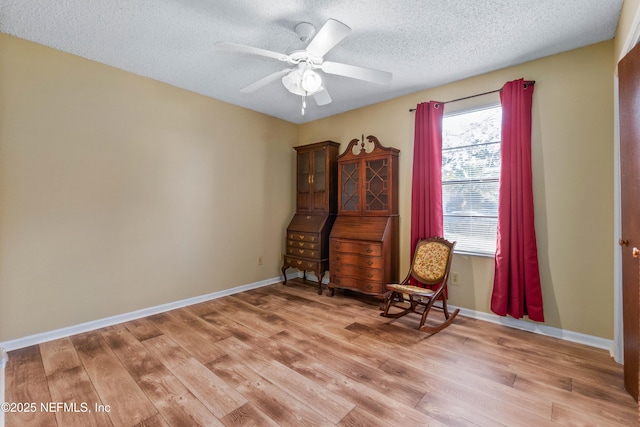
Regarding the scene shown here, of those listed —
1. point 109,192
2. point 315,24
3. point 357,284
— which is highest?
point 315,24

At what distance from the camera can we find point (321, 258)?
375 centimetres

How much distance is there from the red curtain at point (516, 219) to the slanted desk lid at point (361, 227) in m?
1.18

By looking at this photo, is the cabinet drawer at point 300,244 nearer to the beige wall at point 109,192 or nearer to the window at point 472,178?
the beige wall at point 109,192

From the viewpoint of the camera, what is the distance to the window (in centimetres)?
283

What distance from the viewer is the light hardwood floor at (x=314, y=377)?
1524 mm

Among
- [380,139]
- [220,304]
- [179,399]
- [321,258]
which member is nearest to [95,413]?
[179,399]

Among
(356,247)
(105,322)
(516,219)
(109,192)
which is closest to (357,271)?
(356,247)

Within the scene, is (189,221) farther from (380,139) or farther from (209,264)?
(380,139)

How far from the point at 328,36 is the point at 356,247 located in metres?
→ 2.29

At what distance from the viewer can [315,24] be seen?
2082 mm

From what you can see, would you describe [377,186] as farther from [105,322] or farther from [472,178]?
[105,322]

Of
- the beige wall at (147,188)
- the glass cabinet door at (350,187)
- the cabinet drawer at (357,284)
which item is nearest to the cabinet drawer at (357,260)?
the cabinet drawer at (357,284)

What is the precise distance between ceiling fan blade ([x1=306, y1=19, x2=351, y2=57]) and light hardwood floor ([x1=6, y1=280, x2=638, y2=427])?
7.33 feet

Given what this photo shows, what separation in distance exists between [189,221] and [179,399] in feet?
6.86
